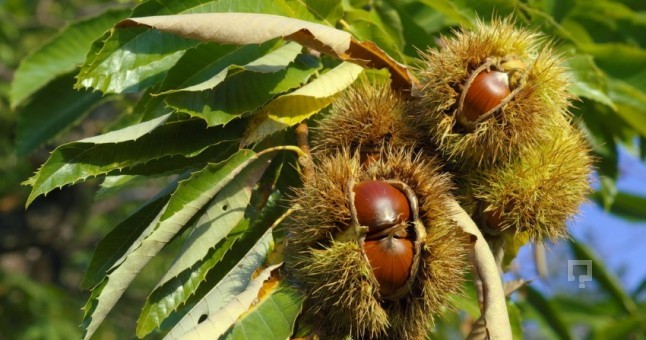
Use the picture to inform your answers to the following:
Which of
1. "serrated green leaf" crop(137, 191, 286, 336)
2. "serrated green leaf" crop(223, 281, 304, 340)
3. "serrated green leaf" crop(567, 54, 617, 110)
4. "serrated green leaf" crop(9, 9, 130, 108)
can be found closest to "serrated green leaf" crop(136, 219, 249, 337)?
"serrated green leaf" crop(137, 191, 286, 336)

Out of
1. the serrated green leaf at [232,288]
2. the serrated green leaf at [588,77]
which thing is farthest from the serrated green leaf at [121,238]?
the serrated green leaf at [588,77]

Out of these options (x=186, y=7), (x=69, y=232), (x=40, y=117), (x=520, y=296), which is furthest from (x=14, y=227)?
(x=186, y=7)

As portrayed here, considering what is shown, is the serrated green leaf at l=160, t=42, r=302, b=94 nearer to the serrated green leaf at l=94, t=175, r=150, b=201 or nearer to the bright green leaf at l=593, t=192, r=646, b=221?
the serrated green leaf at l=94, t=175, r=150, b=201

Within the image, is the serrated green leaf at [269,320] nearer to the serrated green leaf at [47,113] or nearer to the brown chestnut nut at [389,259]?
the brown chestnut nut at [389,259]

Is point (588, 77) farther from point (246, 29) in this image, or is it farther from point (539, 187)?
point (246, 29)

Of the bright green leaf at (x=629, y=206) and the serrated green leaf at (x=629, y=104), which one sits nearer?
the serrated green leaf at (x=629, y=104)

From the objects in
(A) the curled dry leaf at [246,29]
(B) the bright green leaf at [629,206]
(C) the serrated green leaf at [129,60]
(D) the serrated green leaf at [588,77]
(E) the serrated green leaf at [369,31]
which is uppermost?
(A) the curled dry leaf at [246,29]

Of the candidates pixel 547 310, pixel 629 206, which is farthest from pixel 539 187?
pixel 629 206
